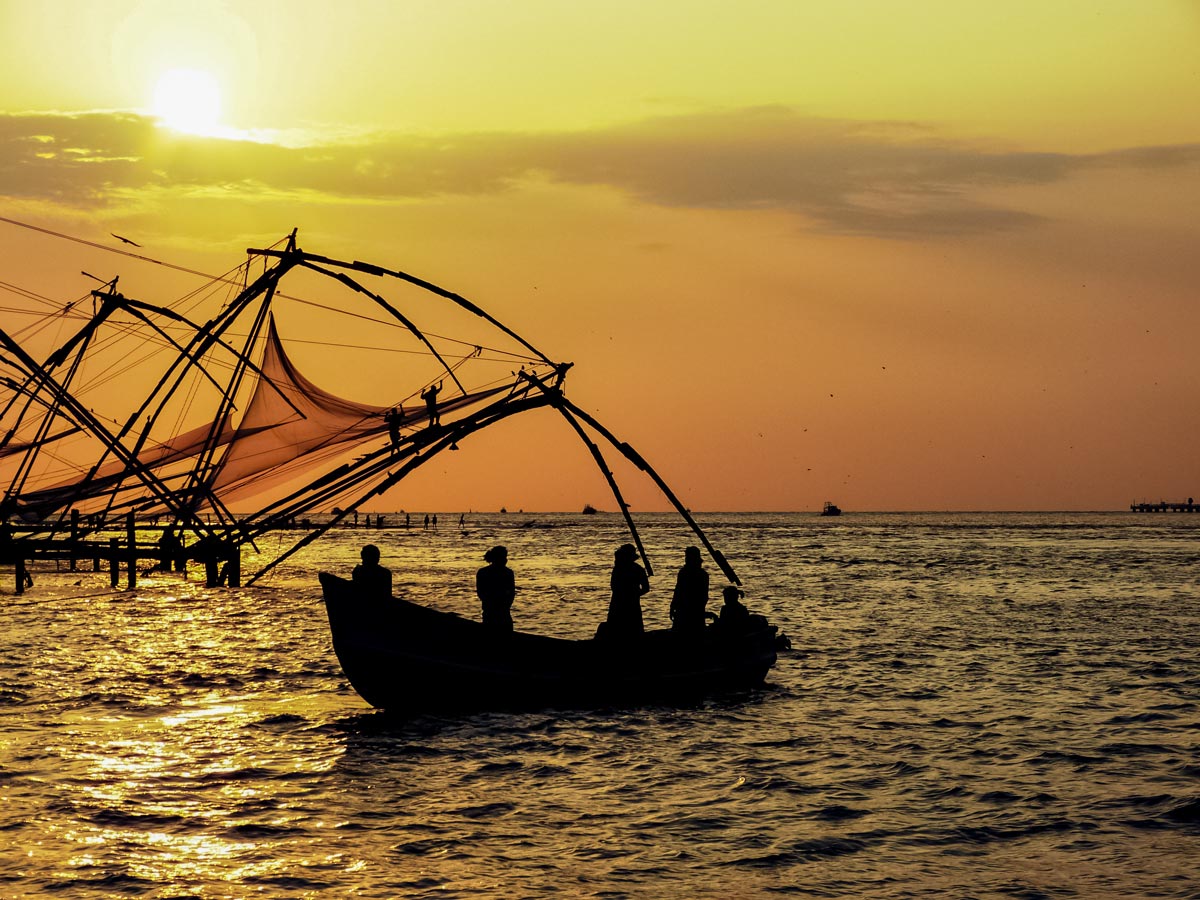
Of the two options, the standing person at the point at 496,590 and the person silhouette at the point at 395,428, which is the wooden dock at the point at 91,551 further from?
the standing person at the point at 496,590

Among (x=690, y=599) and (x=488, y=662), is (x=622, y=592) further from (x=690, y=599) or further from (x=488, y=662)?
(x=488, y=662)

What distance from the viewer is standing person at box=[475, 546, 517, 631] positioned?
62.1 feet

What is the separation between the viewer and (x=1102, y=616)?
4075 cm

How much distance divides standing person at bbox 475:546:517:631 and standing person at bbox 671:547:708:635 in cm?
286

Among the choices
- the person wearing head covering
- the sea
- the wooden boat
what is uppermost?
the person wearing head covering

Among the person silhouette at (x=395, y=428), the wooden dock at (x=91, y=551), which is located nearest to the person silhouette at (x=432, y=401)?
the person silhouette at (x=395, y=428)

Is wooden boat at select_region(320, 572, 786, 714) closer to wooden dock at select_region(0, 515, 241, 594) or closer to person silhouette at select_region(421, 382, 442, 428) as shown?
person silhouette at select_region(421, 382, 442, 428)

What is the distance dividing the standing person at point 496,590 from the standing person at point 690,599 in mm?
2858

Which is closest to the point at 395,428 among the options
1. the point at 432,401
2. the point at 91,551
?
the point at 432,401

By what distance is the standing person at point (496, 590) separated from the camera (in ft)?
62.1

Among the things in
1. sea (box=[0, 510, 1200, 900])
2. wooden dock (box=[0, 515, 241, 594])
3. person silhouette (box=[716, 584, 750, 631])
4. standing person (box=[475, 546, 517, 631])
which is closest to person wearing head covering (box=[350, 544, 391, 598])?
standing person (box=[475, 546, 517, 631])

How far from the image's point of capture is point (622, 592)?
781 inches

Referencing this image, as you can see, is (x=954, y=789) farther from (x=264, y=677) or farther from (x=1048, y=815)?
(x=264, y=677)

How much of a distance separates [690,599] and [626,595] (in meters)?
1.47
